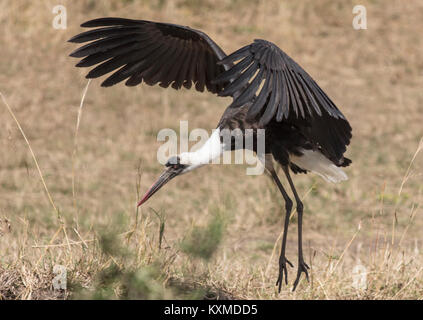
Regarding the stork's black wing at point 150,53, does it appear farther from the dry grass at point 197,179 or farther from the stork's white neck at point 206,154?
the dry grass at point 197,179

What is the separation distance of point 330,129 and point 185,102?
4803 millimetres

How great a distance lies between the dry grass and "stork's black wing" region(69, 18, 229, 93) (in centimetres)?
75

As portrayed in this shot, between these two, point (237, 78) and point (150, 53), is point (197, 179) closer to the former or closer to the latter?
point (150, 53)

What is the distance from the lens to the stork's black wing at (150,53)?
16.0ft

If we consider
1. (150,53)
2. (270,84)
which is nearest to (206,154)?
(150,53)

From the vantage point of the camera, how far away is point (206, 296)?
176 inches

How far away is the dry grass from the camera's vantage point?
451cm

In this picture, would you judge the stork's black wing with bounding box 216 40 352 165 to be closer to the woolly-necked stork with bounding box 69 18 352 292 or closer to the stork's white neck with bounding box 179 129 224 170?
the woolly-necked stork with bounding box 69 18 352 292

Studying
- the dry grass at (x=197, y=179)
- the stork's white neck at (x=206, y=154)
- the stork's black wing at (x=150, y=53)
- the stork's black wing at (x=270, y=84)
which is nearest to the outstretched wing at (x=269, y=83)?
the stork's black wing at (x=270, y=84)

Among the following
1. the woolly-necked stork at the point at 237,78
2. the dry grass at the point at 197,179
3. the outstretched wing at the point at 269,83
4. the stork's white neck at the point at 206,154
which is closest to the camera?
the outstretched wing at the point at 269,83

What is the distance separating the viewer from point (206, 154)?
16.0ft

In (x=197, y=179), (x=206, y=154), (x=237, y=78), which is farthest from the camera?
(x=197, y=179)

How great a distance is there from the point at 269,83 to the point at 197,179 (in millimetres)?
4070
